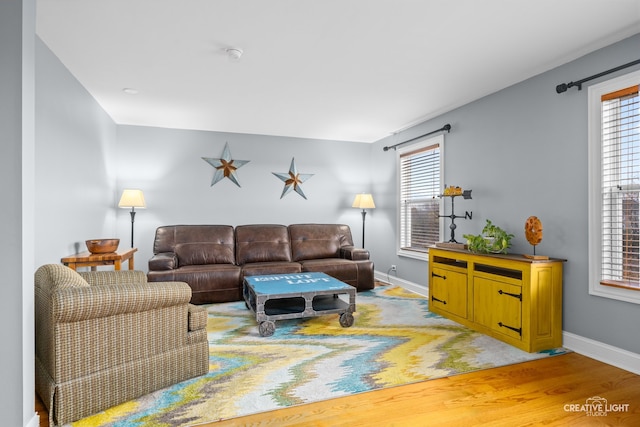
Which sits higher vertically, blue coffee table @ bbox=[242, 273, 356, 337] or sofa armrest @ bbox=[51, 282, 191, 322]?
sofa armrest @ bbox=[51, 282, 191, 322]

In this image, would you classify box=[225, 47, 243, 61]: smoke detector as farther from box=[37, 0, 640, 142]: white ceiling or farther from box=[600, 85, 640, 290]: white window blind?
box=[600, 85, 640, 290]: white window blind

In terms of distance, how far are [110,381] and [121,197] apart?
348 centimetres

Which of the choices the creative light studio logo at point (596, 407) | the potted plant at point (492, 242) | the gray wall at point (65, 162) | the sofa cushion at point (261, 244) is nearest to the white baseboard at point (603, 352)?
the creative light studio logo at point (596, 407)

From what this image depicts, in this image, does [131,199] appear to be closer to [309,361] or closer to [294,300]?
[294,300]

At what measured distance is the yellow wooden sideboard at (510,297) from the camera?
2.84m

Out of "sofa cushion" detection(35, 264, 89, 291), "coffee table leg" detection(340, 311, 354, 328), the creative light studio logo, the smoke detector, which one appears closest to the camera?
"sofa cushion" detection(35, 264, 89, 291)

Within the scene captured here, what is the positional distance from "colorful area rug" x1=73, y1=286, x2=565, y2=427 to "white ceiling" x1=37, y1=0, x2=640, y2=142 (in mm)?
2387

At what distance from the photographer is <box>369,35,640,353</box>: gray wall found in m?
2.73

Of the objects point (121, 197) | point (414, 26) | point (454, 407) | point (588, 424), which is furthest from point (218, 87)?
point (588, 424)

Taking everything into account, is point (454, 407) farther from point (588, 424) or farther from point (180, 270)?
point (180, 270)

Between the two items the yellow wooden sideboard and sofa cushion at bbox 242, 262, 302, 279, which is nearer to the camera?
the yellow wooden sideboard

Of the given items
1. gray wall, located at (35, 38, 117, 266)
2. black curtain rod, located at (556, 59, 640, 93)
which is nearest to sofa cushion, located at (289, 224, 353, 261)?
gray wall, located at (35, 38, 117, 266)

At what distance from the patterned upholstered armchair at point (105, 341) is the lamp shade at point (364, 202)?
3815 millimetres

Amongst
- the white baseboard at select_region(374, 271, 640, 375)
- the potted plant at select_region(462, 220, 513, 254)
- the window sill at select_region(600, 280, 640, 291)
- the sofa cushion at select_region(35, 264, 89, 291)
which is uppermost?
the potted plant at select_region(462, 220, 513, 254)
